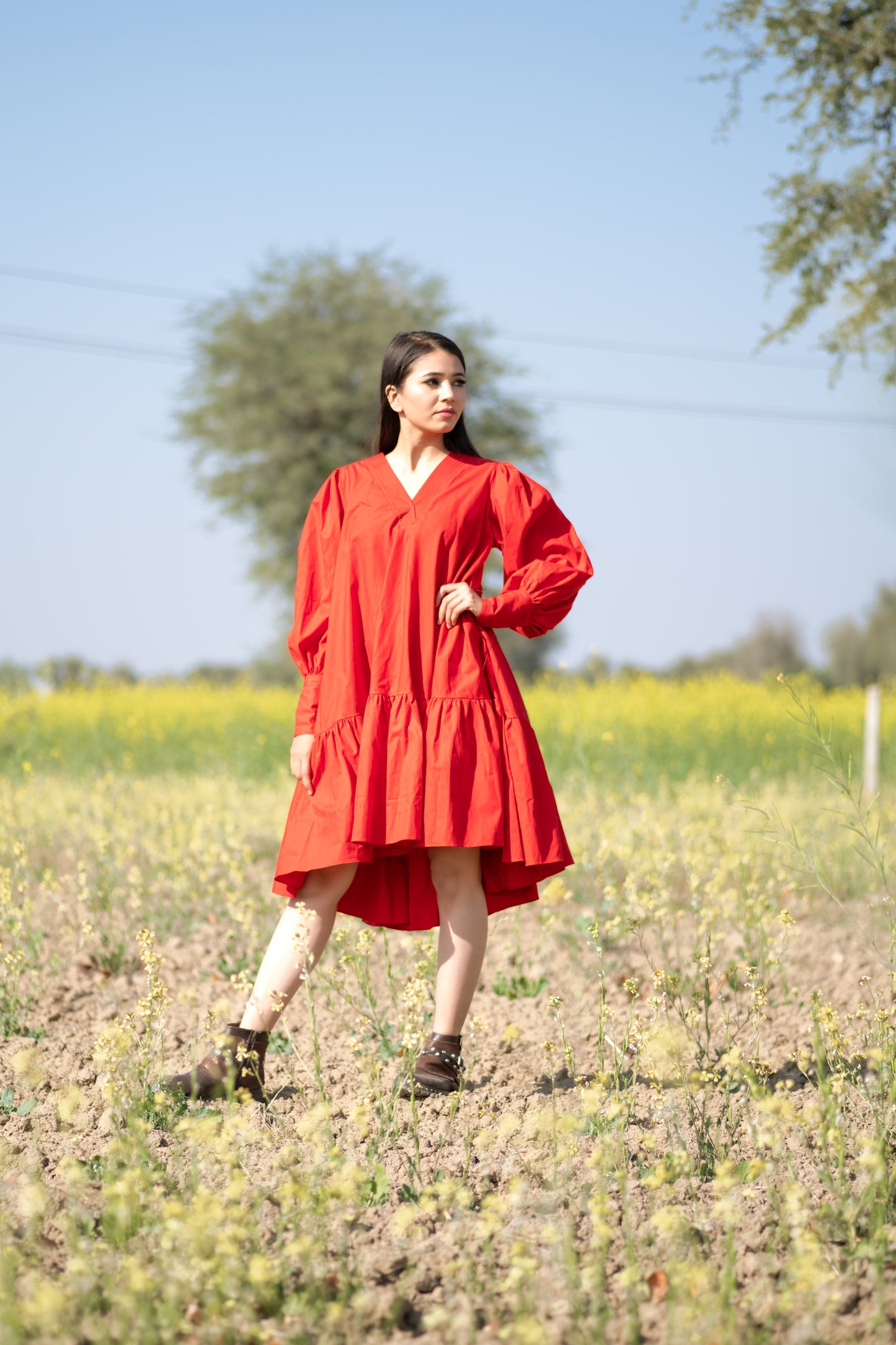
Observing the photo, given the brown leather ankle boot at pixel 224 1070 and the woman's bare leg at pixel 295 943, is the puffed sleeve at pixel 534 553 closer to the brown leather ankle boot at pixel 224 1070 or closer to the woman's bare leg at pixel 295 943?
the woman's bare leg at pixel 295 943

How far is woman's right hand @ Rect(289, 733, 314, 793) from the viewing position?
2.85 m

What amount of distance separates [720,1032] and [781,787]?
18.9 ft

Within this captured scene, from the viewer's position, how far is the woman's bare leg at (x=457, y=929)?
9.29 ft

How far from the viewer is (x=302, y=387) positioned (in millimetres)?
22109

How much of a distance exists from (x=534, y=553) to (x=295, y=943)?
44.8 inches

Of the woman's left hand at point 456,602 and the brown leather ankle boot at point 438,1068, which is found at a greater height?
the woman's left hand at point 456,602

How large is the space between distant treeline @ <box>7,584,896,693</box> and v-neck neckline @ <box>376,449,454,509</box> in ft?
47.2

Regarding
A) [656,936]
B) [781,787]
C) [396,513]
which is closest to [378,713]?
[396,513]

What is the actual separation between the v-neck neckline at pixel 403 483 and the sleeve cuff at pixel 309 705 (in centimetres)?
50

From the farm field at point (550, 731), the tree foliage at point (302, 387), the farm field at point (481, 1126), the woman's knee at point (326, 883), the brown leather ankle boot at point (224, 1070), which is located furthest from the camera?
the tree foliage at point (302, 387)

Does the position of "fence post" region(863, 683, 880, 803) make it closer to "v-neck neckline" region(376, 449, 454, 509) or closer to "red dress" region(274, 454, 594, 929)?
"red dress" region(274, 454, 594, 929)

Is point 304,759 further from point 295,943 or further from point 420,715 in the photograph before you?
point 295,943

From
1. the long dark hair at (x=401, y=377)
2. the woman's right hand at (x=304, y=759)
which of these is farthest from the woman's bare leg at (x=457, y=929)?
the long dark hair at (x=401, y=377)

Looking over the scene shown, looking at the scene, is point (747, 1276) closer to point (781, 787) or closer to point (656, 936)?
point (656, 936)
